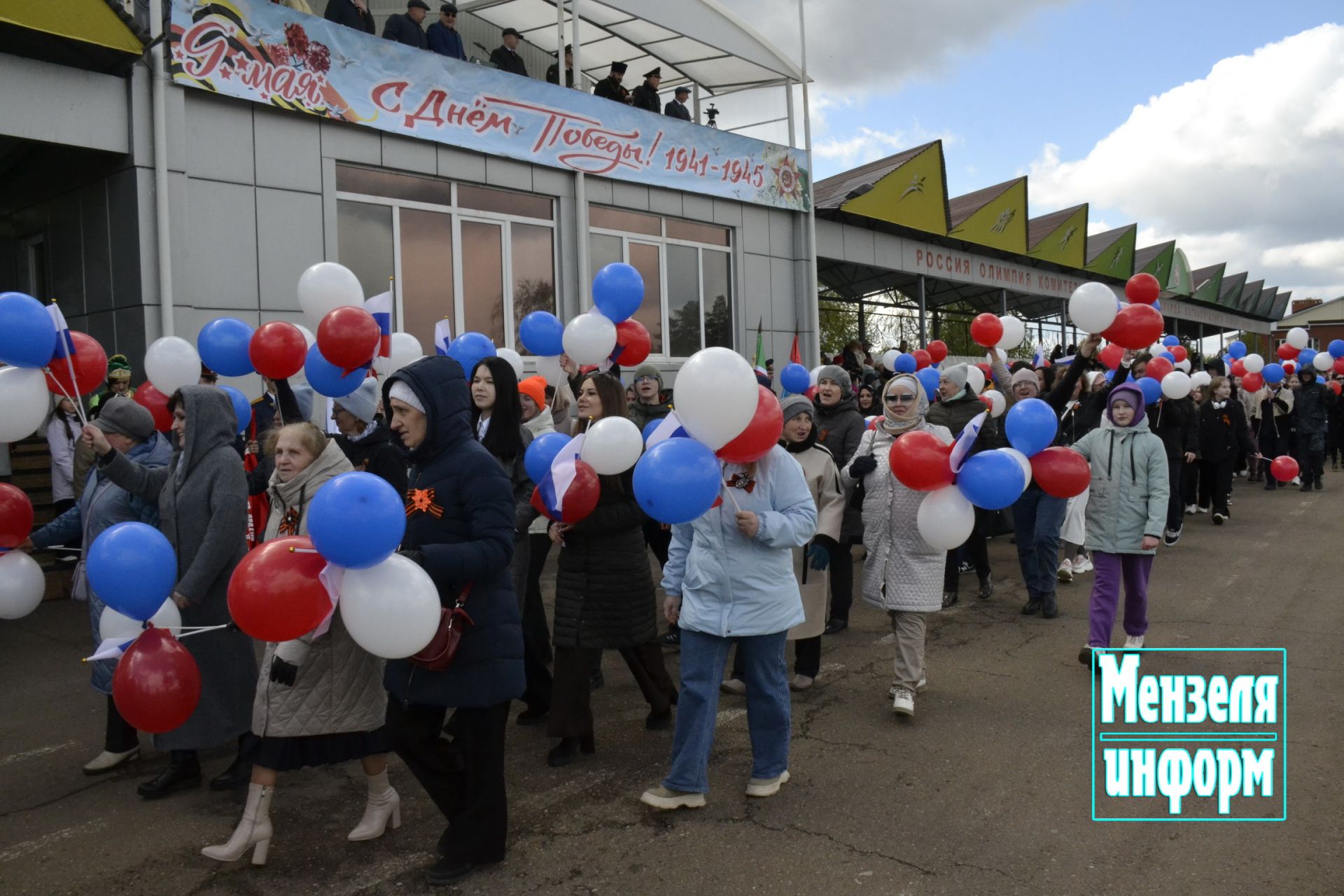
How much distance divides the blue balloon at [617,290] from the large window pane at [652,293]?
308 inches

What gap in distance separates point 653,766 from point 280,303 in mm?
7384

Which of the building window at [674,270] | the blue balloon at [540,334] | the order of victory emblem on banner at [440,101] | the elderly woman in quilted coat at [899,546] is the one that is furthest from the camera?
the building window at [674,270]

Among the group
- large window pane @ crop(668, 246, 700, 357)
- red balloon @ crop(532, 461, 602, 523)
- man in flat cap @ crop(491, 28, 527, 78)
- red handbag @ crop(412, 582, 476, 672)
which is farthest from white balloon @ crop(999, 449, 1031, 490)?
large window pane @ crop(668, 246, 700, 357)

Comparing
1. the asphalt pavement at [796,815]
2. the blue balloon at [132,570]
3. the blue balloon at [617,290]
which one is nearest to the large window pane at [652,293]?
the blue balloon at [617,290]

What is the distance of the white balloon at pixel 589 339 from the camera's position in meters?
6.32

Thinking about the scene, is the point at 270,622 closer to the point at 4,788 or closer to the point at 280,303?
the point at 4,788

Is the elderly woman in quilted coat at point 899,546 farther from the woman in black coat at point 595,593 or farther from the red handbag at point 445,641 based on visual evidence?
the red handbag at point 445,641

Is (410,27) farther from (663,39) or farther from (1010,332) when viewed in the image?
(1010,332)

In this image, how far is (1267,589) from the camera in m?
8.26

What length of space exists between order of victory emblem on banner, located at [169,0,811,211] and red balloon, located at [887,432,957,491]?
8019mm

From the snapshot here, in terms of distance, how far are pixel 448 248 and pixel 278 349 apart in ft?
23.8

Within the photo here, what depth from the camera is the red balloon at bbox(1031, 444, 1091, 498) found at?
15.7 ft

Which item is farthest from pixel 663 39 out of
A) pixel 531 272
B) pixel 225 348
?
pixel 225 348

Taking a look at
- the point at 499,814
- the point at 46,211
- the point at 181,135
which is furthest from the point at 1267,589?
the point at 46,211
